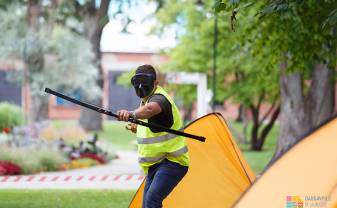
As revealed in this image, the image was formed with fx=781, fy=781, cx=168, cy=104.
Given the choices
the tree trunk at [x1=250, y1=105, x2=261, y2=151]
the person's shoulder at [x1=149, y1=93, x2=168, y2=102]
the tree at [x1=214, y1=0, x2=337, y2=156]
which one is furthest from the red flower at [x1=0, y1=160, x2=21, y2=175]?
the tree trunk at [x1=250, y1=105, x2=261, y2=151]

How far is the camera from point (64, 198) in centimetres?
1263

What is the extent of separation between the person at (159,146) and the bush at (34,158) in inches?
420

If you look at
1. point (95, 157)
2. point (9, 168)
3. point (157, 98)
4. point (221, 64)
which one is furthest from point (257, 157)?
point (157, 98)

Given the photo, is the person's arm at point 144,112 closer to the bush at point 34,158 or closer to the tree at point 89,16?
the bush at point 34,158

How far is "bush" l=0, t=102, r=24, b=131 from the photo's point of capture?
2770 centimetres

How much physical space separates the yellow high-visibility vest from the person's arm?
9.5 inches

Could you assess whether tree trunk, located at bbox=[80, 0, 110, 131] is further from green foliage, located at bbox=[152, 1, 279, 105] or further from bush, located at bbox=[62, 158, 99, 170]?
bush, located at bbox=[62, 158, 99, 170]

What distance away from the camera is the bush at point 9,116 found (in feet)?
90.9

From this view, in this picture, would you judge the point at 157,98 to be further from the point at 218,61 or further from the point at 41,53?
the point at 41,53

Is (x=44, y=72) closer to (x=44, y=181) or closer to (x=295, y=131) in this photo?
(x=295, y=131)

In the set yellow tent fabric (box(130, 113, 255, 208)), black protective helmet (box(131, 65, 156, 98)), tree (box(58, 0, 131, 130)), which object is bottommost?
yellow tent fabric (box(130, 113, 255, 208))

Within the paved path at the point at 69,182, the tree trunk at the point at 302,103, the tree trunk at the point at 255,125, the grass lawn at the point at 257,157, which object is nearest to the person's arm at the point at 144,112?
the paved path at the point at 69,182

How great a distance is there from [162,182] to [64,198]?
18.8 ft

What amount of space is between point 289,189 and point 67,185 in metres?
8.75
